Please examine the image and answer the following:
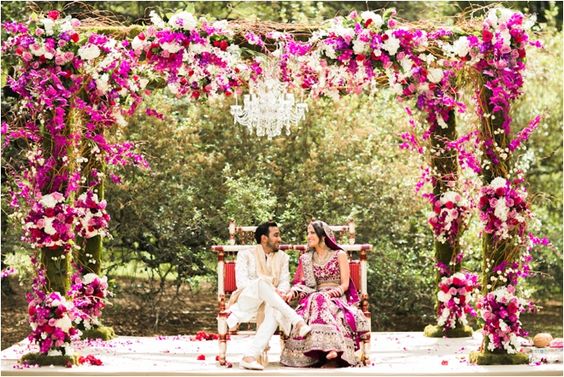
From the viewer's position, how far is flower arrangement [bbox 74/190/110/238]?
9109mm

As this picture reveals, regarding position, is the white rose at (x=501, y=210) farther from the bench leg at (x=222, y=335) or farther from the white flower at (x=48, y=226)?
the white flower at (x=48, y=226)

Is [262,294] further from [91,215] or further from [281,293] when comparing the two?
[91,215]

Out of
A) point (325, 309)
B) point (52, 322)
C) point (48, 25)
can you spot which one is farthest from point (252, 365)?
point (48, 25)

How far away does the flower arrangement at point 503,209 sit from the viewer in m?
8.02

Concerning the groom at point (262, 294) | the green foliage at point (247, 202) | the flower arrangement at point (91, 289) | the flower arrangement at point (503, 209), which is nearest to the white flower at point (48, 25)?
the groom at point (262, 294)

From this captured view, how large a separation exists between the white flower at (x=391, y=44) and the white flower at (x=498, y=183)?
123 centimetres

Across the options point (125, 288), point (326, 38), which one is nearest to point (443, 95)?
point (326, 38)

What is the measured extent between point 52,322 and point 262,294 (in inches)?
61.4

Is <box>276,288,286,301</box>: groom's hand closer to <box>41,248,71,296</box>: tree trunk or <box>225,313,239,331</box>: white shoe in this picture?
<box>225,313,239,331</box>: white shoe

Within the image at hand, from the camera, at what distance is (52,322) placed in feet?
26.1

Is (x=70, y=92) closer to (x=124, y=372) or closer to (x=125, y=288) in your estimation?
(x=124, y=372)

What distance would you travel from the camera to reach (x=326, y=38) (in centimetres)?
832

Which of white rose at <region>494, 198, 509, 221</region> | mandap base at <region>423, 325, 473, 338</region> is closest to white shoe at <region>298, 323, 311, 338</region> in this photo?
white rose at <region>494, 198, 509, 221</region>

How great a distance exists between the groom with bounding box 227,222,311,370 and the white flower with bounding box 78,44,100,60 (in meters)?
1.90
